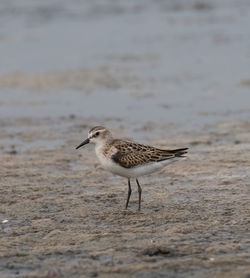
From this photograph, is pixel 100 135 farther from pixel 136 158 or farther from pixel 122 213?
pixel 122 213

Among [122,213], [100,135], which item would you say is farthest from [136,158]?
[122,213]

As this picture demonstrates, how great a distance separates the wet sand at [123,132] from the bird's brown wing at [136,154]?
55cm

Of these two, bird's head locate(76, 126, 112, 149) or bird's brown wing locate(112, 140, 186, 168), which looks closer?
bird's brown wing locate(112, 140, 186, 168)

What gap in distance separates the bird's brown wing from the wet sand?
0.55 meters

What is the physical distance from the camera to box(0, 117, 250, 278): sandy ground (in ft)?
21.1

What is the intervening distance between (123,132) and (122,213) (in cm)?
453

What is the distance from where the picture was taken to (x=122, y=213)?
8.30 m

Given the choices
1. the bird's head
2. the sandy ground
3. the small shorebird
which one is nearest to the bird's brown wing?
the small shorebird

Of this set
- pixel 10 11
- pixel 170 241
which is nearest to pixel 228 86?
pixel 170 241

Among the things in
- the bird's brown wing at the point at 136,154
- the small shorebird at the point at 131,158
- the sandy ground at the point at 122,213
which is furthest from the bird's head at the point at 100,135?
the sandy ground at the point at 122,213

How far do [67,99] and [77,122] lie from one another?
6.40 ft

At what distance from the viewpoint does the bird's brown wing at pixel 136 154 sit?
A: 28.1 ft

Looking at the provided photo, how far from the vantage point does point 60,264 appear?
6484 millimetres

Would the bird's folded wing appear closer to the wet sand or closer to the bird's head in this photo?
the bird's head
